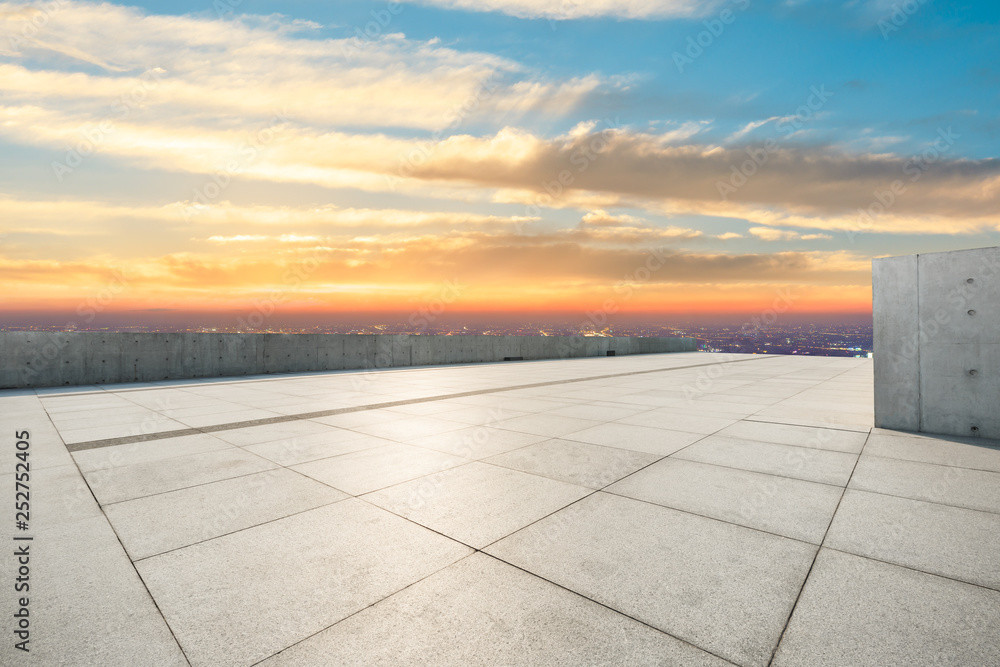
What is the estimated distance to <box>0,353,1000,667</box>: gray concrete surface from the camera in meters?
2.59

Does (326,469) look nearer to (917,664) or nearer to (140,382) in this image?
(917,664)

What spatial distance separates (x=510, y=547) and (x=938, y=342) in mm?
7832

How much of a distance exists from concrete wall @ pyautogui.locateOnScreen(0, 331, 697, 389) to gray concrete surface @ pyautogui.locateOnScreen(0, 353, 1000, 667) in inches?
326

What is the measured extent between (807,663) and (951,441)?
22.1 feet

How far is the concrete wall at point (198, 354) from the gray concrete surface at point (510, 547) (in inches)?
326

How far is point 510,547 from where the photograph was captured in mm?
3623

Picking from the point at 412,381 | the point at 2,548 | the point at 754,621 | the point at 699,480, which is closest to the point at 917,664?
the point at 754,621

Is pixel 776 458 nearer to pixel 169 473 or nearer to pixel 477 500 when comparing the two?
pixel 477 500

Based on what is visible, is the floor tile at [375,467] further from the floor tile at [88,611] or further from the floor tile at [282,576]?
the floor tile at [88,611]

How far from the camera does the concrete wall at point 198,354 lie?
13625mm

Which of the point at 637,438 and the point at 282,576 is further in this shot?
the point at 637,438

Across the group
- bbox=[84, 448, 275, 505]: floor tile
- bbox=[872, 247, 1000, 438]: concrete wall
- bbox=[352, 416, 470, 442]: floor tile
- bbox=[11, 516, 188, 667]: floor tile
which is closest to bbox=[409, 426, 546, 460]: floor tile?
bbox=[352, 416, 470, 442]: floor tile

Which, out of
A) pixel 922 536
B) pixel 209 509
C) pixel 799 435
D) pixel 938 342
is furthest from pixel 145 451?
pixel 938 342

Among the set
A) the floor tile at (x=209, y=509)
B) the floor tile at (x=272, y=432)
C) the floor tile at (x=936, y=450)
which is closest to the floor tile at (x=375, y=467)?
the floor tile at (x=209, y=509)
